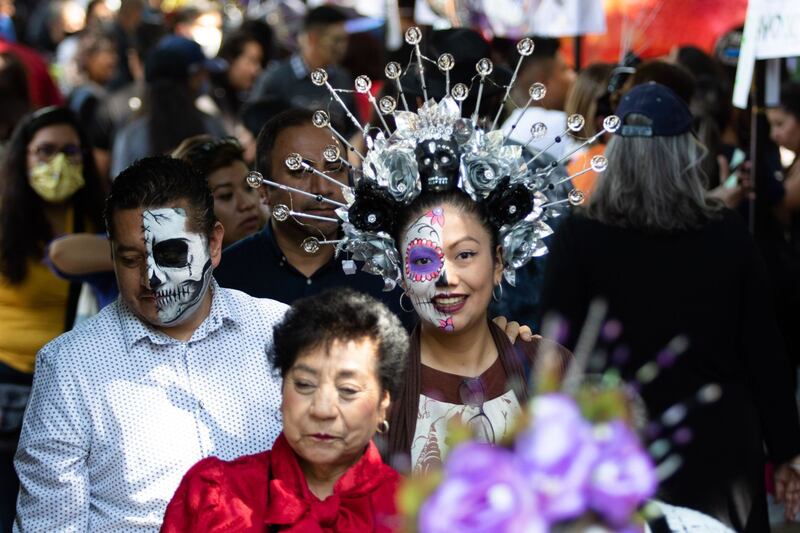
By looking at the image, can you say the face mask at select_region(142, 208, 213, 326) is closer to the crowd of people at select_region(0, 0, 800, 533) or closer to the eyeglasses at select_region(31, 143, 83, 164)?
the crowd of people at select_region(0, 0, 800, 533)

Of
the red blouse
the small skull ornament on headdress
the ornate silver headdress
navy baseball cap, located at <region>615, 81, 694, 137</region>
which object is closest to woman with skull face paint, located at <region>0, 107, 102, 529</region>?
the ornate silver headdress

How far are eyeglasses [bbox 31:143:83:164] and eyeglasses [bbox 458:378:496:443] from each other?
8.06ft

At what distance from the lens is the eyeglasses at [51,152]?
5.31m

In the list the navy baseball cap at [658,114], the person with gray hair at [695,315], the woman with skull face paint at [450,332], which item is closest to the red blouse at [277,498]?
the woman with skull face paint at [450,332]

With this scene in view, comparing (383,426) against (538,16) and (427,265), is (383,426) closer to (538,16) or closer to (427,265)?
(427,265)

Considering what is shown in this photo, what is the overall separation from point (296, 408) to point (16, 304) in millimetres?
2299

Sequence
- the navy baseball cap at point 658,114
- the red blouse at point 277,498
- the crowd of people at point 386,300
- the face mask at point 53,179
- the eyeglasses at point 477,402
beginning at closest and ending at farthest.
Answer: the red blouse at point 277,498
the crowd of people at point 386,300
the eyeglasses at point 477,402
the navy baseball cap at point 658,114
the face mask at point 53,179

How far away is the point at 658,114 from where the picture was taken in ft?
15.2

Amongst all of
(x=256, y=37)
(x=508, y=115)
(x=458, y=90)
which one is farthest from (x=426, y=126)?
(x=256, y=37)

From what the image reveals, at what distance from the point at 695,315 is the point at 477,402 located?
1.26 metres

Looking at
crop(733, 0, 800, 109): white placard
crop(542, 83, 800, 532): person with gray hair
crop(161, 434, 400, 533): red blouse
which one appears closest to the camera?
crop(161, 434, 400, 533): red blouse

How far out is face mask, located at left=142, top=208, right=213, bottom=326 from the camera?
363 centimetres

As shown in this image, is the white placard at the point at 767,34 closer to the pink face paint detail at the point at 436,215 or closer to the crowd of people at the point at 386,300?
the crowd of people at the point at 386,300

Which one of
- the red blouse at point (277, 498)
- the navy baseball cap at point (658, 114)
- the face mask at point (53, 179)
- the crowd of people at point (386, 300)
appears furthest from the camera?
the face mask at point (53, 179)
